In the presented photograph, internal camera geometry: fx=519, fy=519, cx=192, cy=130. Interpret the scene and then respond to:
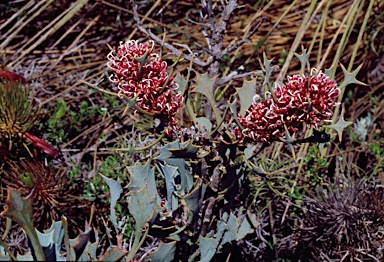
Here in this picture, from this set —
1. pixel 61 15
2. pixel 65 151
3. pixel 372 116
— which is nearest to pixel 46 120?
pixel 65 151

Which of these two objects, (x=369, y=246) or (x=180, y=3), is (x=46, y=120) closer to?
(x=180, y=3)

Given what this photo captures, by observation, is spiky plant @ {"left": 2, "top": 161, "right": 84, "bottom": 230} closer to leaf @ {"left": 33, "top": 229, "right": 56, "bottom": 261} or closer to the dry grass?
the dry grass

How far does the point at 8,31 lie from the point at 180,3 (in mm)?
699

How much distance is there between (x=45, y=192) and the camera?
4.44 feet

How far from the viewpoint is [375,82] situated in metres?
1.95

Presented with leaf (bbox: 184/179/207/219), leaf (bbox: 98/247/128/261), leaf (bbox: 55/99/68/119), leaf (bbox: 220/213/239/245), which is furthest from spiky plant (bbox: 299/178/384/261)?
leaf (bbox: 55/99/68/119)

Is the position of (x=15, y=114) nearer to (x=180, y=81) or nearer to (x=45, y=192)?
(x=45, y=192)

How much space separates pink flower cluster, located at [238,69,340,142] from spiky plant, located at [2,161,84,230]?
0.66m

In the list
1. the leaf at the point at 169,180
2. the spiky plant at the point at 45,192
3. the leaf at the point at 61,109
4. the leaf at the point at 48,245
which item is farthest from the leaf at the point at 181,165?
the leaf at the point at 61,109

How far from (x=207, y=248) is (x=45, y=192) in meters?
0.56

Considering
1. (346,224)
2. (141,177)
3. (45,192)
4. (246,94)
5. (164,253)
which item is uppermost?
(246,94)

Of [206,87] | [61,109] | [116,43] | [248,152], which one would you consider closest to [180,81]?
[206,87]

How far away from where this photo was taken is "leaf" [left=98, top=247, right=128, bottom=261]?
72 centimetres

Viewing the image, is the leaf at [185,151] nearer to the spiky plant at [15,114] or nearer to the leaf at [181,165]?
the leaf at [181,165]
